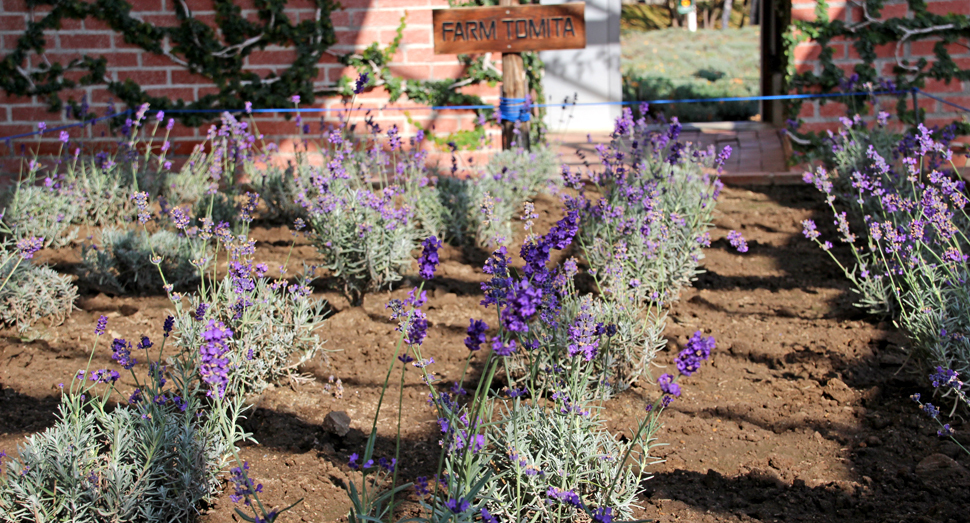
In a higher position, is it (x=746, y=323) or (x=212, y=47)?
(x=212, y=47)

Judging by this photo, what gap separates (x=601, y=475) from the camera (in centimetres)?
210

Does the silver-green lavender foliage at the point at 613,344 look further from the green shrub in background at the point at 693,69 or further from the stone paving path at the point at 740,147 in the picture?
the green shrub in background at the point at 693,69

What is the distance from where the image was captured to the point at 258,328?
2686 mm

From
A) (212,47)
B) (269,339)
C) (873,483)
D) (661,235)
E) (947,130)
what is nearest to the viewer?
(873,483)

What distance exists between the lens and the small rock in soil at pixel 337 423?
2.51m

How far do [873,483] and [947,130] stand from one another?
279 cm

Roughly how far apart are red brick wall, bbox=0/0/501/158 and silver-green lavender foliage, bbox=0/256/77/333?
9.08ft

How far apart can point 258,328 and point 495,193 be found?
1934 mm

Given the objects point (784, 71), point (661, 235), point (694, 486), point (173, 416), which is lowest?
point (694, 486)

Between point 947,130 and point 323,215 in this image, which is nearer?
point 323,215

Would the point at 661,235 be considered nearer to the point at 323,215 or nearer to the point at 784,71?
the point at 323,215

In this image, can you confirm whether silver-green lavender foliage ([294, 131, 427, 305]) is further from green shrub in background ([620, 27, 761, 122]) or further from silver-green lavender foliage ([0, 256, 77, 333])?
green shrub in background ([620, 27, 761, 122])

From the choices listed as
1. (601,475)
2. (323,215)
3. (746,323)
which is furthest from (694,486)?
(323,215)

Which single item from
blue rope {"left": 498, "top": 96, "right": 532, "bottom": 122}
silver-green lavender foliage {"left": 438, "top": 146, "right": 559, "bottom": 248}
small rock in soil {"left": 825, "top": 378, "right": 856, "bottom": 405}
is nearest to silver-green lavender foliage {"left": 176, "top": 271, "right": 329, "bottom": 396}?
silver-green lavender foliage {"left": 438, "top": 146, "right": 559, "bottom": 248}
